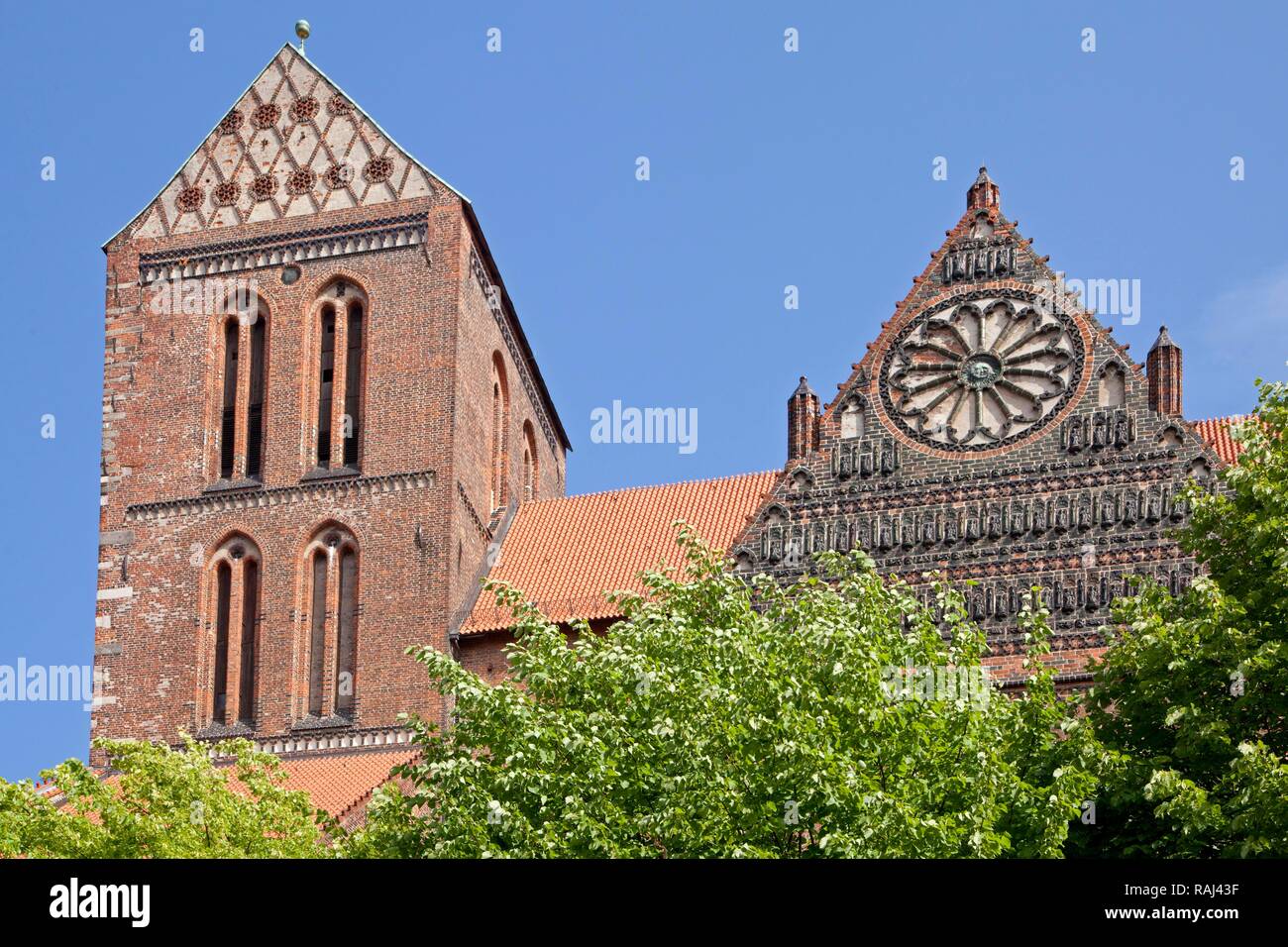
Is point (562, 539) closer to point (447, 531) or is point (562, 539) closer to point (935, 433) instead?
point (447, 531)

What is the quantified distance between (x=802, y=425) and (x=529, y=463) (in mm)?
11147

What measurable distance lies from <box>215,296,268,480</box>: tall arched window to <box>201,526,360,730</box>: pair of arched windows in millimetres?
1560

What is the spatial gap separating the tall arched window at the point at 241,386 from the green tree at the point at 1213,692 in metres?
18.4

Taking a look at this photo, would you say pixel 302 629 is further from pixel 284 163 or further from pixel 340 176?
pixel 284 163

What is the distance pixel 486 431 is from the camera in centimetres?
4012

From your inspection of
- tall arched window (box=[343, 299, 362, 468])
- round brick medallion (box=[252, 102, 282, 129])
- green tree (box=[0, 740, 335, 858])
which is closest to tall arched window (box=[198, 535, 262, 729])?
tall arched window (box=[343, 299, 362, 468])

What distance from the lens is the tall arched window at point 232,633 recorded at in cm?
3700

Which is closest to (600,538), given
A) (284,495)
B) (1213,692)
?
(284,495)

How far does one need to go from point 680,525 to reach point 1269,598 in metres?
6.68

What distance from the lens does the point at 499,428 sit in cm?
4153

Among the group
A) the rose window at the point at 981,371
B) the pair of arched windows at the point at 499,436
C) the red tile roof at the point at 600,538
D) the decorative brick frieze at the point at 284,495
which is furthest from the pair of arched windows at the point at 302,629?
the rose window at the point at 981,371

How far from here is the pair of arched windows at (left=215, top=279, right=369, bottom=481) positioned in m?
38.5

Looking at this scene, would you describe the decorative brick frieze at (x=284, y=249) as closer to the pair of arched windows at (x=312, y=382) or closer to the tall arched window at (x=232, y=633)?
the pair of arched windows at (x=312, y=382)

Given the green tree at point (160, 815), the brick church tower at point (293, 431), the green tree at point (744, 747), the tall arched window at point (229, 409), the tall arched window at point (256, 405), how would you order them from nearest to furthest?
the green tree at point (744, 747)
the green tree at point (160, 815)
the brick church tower at point (293, 431)
the tall arched window at point (256, 405)
the tall arched window at point (229, 409)
